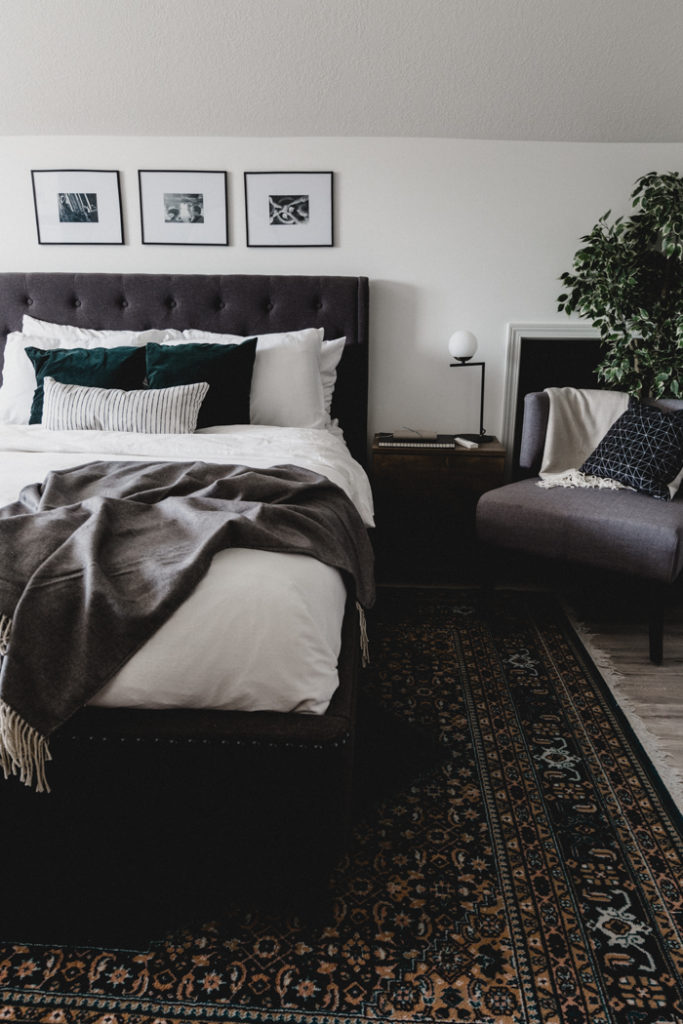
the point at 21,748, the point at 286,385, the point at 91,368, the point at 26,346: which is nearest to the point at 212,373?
the point at 286,385

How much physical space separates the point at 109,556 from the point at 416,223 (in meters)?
2.50

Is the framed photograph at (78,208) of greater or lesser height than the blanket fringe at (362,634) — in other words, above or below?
above

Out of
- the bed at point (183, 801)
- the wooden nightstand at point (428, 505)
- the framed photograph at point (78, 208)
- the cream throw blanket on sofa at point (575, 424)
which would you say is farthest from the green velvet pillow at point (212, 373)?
the bed at point (183, 801)

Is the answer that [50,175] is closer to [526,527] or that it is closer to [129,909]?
[526,527]

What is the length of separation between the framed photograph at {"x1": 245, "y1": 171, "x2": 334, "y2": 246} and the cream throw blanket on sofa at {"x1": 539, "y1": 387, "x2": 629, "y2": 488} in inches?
51.9

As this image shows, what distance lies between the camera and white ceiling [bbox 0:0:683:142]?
2701 mm

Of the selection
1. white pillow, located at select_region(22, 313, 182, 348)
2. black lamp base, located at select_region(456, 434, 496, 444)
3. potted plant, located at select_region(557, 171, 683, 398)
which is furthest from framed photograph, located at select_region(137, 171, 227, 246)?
potted plant, located at select_region(557, 171, 683, 398)

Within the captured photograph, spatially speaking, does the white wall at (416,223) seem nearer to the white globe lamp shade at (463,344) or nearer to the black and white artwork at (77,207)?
the black and white artwork at (77,207)

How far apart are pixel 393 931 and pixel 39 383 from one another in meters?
2.44

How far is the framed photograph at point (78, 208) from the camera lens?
3.42 metres

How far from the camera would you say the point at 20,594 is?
4.75ft

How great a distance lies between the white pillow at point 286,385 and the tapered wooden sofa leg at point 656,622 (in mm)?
1469

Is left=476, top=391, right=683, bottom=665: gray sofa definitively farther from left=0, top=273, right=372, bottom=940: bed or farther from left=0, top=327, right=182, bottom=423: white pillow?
left=0, top=327, right=182, bottom=423: white pillow

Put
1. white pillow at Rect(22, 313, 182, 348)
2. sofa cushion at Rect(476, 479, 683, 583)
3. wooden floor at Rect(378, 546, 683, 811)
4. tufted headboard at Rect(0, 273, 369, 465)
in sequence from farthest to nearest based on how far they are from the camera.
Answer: tufted headboard at Rect(0, 273, 369, 465)
white pillow at Rect(22, 313, 182, 348)
sofa cushion at Rect(476, 479, 683, 583)
wooden floor at Rect(378, 546, 683, 811)
